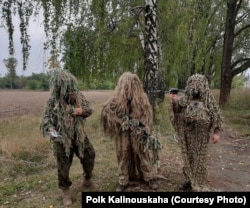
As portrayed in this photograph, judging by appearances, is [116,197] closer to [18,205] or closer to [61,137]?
[61,137]

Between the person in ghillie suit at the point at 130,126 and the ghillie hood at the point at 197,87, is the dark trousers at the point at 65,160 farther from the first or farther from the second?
the ghillie hood at the point at 197,87

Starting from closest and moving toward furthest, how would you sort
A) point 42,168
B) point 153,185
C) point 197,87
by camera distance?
point 197,87 < point 153,185 < point 42,168

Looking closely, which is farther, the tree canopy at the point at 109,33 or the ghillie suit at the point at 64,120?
the tree canopy at the point at 109,33

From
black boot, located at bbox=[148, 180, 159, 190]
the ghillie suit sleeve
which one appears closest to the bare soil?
black boot, located at bbox=[148, 180, 159, 190]

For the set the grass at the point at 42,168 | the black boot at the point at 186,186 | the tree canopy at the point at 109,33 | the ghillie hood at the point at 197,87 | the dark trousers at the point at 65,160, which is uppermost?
the tree canopy at the point at 109,33

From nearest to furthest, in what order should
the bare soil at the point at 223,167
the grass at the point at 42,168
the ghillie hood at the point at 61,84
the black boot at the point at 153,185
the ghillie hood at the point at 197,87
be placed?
the ghillie hood at the point at 197,87 → the ghillie hood at the point at 61,84 → the black boot at the point at 153,185 → the grass at the point at 42,168 → the bare soil at the point at 223,167

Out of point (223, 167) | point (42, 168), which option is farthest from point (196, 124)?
point (42, 168)

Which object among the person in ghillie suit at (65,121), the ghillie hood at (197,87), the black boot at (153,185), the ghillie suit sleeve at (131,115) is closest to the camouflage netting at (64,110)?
the person in ghillie suit at (65,121)

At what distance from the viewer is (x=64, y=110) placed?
17.0ft

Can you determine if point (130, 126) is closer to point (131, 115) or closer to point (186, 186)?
point (131, 115)

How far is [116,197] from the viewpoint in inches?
180

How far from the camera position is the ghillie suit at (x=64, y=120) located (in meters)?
5.16

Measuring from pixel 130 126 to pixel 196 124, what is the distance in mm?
928

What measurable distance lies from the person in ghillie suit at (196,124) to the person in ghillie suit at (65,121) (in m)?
1.35
